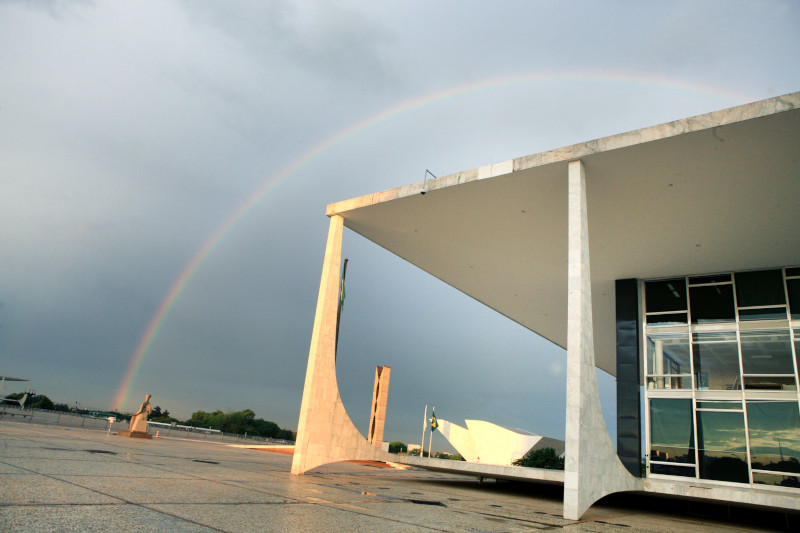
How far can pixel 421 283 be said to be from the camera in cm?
6456

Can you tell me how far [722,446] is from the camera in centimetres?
1416

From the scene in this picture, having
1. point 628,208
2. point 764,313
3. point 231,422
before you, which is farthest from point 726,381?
point 231,422

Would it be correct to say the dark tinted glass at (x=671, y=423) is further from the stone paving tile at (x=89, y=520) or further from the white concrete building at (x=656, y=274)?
the stone paving tile at (x=89, y=520)

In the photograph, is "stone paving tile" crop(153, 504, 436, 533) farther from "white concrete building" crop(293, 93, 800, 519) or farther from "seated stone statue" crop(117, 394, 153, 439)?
"seated stone statue" crop(117, 394, 153, 439)

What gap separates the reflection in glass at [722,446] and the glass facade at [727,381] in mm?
25

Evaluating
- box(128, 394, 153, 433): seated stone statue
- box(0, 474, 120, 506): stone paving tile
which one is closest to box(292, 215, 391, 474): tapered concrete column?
box(0, 474, 120, 506): stone paving tile

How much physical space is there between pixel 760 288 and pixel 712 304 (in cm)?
137

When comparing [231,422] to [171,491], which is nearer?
[171,491]

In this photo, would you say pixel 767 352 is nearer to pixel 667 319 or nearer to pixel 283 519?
pixel 667 319

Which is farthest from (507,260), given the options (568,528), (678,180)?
(568,528)

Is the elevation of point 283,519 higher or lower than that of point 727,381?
A: lower

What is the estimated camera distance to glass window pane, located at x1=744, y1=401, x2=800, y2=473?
13250 mm

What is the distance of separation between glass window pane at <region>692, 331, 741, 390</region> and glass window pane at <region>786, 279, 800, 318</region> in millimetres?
1671

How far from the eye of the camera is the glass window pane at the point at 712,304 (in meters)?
15.4
